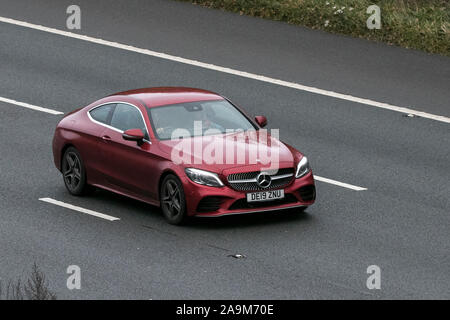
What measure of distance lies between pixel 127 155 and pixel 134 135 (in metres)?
0.45

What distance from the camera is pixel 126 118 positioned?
18.6m

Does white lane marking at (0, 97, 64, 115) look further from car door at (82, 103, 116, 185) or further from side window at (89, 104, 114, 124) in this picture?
car door at (82, 103, 116, 185)

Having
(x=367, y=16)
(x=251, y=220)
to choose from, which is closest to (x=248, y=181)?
(x=251, y=220)

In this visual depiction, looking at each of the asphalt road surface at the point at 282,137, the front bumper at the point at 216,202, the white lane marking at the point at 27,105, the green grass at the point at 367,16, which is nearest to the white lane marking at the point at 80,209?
the asphalt road surface at the point at 282,137

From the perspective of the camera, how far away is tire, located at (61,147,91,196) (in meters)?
19.0

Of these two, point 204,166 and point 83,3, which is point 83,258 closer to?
point 204,166

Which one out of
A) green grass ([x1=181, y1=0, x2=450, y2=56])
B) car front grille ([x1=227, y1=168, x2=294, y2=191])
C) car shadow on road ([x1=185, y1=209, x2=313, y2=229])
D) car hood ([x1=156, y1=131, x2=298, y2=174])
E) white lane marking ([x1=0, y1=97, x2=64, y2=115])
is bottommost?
car shadow on road ([x1=185, y1=209, x2=313, y2=229])

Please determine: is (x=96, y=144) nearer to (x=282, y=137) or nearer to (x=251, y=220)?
(x=251, y=220)

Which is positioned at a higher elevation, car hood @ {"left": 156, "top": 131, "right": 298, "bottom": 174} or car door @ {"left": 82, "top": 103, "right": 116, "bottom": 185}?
car hood @ {"left": 156, "top": 131, "right": 298, "bottom": 174}

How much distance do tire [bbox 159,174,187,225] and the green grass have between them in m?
9.04

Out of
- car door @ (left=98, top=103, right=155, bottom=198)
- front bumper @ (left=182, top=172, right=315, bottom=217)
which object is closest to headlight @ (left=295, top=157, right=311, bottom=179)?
front bumper @ (left=182, top=172, right=315, bottom=217)

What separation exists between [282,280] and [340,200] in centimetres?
356

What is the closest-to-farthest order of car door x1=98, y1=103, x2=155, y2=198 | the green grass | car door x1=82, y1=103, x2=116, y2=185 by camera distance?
car door x1=98, y1=103, x2=155, y2=198
car door x1=82, y1=103, x2=116, y2=185
the green grass
